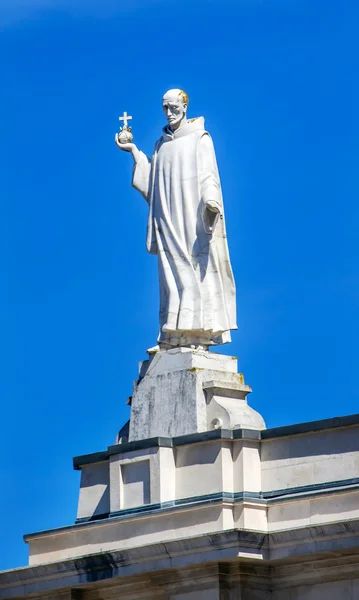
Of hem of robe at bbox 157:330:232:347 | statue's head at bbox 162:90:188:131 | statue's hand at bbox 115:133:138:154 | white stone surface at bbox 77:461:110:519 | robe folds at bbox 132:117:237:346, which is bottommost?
white stone surface at bbox 77:461:110:519

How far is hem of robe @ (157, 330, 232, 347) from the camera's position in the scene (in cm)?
2723

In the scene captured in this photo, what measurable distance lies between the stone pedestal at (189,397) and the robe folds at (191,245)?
16.2 inches

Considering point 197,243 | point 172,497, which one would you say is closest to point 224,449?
point 172,497

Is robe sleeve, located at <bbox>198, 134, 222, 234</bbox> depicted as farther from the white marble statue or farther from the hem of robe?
the hem of robe

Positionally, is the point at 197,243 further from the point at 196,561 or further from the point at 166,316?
the point at 196,561

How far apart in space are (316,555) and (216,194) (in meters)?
5.56

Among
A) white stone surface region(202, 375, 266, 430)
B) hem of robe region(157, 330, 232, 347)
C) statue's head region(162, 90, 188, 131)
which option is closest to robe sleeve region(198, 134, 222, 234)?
statue's head region(162, 90, 188, 131)

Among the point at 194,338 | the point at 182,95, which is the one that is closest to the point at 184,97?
the point at 182,95

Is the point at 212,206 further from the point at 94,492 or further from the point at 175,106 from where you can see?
the point at 94,492

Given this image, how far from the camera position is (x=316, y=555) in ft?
80.9

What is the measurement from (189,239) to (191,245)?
9 cm

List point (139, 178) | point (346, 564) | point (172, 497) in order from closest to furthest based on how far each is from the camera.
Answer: point (346, 564)
point (172, 497)
point (139, 178)

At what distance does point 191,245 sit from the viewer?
27.5 m

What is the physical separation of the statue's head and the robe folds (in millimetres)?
137
